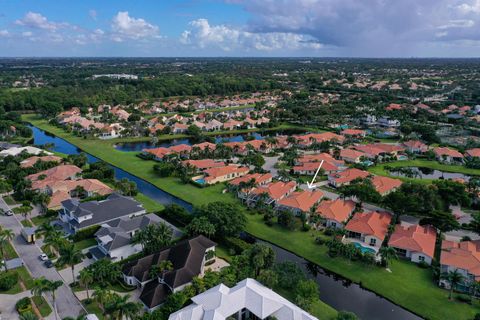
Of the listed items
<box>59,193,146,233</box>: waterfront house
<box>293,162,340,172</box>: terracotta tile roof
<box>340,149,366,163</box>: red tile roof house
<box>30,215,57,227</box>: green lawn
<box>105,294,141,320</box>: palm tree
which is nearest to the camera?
<box>105,294,141,320</box>: palm tree

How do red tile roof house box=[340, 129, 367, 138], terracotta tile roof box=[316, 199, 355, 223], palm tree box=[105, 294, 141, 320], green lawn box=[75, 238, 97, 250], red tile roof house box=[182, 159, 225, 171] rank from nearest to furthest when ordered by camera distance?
palm tree box=[105, 294, 141, 320]
green lawn box=[75, 238, 97, 250]
terracotta tile roof box=[316, 199, 355, 223]
red tile roof house box=[182, 159, 225, 171]
red tile roof house box=[340, 129, 367, 138]

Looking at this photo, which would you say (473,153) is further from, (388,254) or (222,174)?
(222,174)

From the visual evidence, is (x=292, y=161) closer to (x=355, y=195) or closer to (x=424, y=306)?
(x=355, y=195)

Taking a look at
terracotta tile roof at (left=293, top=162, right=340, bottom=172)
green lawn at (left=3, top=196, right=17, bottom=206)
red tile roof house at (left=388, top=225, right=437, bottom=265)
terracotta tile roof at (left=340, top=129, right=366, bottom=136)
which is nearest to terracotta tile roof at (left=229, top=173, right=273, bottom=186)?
terracotta tile roof at (left=293, top=162, right=340, bottom=172)

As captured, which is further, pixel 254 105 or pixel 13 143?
pixel 254 105

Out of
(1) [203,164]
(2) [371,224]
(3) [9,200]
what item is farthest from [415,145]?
(3) [9,200]

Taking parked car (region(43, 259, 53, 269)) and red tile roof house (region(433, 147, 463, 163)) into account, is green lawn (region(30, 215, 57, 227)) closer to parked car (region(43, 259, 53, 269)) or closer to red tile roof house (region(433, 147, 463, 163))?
parked car (region(43, 259, 53, 269))

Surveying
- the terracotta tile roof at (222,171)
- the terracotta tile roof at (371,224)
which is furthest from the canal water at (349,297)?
the terracotta tile roof at (222,171)

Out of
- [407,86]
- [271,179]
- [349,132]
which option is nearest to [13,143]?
[271,179]
